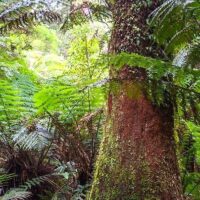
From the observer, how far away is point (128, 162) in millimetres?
1686

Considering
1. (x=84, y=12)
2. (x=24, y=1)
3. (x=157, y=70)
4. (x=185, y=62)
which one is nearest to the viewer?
(x=157, y=70)

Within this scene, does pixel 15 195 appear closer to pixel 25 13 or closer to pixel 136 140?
pixel 136 140

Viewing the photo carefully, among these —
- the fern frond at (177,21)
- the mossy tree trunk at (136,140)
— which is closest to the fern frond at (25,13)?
the mossy tree trunk at (136,140)

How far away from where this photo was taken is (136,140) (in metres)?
1.71

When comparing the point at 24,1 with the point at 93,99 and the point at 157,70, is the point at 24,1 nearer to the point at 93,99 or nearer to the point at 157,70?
the point at 93,99

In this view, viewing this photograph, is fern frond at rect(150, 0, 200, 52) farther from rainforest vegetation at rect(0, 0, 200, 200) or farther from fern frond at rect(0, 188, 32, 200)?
fern frond at rect(0, 188, 32, 200)

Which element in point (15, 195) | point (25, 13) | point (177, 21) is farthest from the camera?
point (25, 13)

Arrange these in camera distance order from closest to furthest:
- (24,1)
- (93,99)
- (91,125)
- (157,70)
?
(157,70) → (91,125) → (93,99) → (24,1)

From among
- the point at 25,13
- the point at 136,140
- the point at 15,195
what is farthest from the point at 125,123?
the point at 25,13

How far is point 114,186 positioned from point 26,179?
2.37 ft

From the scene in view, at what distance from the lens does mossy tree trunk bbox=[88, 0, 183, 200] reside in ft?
5.40

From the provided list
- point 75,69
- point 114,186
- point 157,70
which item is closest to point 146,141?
point 114,186

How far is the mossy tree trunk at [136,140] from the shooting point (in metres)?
1.65

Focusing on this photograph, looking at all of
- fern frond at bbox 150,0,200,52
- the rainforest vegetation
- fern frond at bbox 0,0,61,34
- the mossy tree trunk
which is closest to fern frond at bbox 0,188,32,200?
the rainforest vegetation
